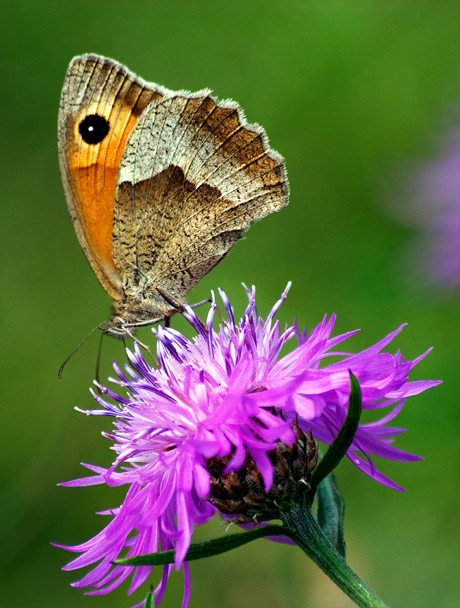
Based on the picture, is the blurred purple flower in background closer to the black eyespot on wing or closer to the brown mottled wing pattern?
the brown mottled wing pattern

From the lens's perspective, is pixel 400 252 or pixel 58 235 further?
pixel 58 235

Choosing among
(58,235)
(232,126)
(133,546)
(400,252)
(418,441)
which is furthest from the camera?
(58,235)

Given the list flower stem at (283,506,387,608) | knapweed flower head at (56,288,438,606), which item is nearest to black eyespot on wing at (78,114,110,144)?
knapweed flower head at (56,288,438,606)

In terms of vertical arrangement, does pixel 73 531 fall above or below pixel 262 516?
below

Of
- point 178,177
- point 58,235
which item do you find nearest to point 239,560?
point 178,177

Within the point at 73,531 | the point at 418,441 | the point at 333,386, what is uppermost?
the point at 418,441

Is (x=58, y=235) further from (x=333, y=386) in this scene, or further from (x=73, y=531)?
(x=333, y=386)

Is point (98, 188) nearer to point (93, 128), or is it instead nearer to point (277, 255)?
point (93, 128)

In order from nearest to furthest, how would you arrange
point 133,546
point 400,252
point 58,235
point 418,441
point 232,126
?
point 133,546 → point 232,126 → point 418,441 → point 400,252 → point 58,235
